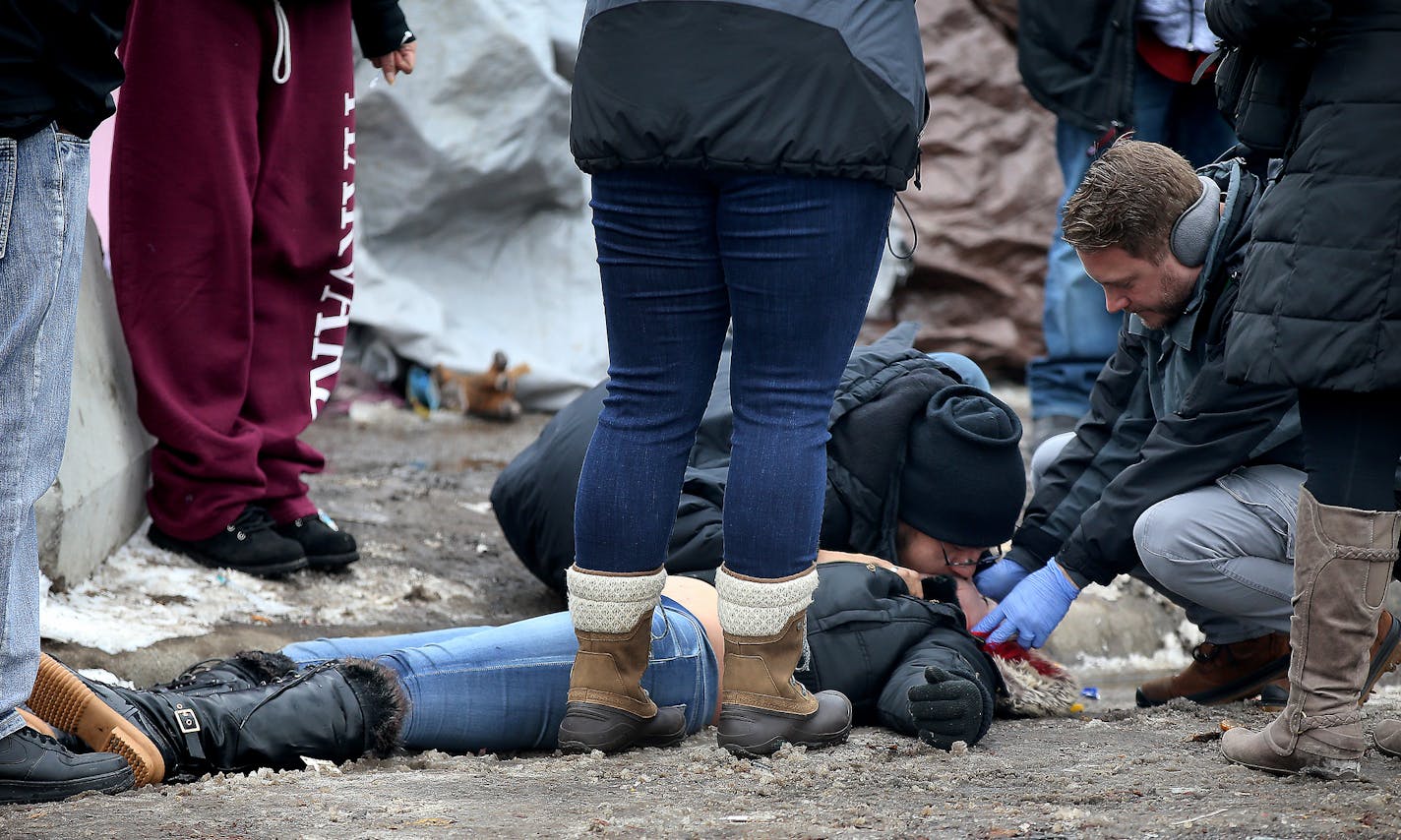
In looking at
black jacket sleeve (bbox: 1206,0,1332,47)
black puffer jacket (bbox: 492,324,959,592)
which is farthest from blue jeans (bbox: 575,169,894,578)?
black puffer jacket (bbox: 492,324,959,592)

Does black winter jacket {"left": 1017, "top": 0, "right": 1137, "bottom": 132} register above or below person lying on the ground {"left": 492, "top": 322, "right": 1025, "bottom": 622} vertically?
Result: above

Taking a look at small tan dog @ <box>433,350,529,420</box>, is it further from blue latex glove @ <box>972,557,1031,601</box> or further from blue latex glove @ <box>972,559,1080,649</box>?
blue latex glove @ <box>972,559,1080,649</box>

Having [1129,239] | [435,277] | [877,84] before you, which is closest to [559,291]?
[435,277]

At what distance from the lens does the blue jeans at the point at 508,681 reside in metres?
2.32

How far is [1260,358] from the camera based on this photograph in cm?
196

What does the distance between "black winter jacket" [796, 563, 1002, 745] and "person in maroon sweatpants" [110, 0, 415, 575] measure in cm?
133

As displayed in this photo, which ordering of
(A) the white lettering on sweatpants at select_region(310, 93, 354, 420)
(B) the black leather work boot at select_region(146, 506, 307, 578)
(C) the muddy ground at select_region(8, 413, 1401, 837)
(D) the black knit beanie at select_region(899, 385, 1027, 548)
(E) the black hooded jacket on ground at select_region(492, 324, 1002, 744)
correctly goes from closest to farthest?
1. (C) the muddy ground at select_region(8, 413, 1401, 837)
2. (E) the black hooded jacket on ground at select_region(492, 324, 1002, 744)
3. (D) the black knit beanie at select_region(899, 385, 1027, 548)
4. (B) the black leather work boot at select_region(146, 506, 307, 578)
5. (A) the white lettering on sweatpants at select_region(310, 93, 354, 420)

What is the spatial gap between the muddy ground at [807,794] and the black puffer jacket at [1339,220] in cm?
58

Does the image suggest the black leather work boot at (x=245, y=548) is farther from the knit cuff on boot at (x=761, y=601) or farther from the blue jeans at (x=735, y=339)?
the knit cuff on boot at (x=761, y=601)

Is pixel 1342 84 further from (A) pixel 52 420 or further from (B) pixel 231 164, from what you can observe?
(B) pixel 231 164

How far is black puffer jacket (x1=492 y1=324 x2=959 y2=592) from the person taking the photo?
9.50 ft

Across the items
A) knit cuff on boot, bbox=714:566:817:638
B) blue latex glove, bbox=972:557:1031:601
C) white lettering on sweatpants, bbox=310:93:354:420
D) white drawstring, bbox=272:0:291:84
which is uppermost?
white drawstring, bbox=272:0:291:84

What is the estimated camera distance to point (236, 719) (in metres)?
2.19

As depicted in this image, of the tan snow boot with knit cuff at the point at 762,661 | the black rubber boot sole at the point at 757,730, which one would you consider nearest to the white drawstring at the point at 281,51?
the tan snow boot with knit cuff at the point at 762,661
